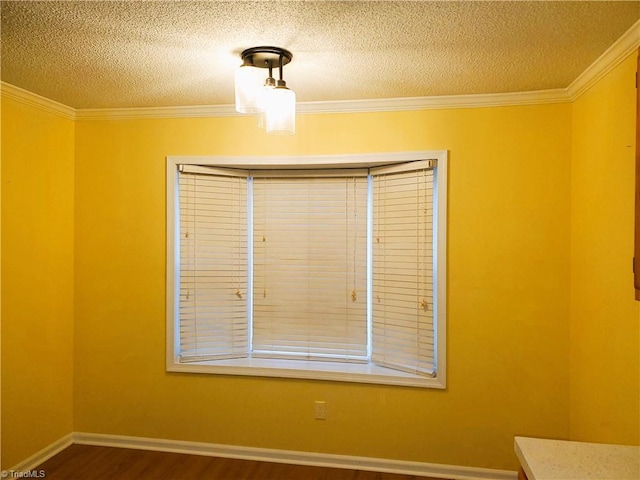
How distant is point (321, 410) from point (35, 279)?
1997 millimetres

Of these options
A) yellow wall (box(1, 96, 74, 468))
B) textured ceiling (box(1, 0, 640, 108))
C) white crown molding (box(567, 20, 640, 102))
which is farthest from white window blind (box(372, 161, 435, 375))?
yellow wall (box(1, 96, 74, 468))

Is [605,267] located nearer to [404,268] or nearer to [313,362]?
[404,268]

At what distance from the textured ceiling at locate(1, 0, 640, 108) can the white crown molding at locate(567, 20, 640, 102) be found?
4 centimetres

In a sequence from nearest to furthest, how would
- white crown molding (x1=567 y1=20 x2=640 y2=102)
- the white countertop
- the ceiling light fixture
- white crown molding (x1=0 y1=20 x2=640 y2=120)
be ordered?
1. the white countertop
2. white crown molding (x1=567 y1=20 x2=640 y2=102)
3. the ceiling light fixture
4. white crown molding (x1=0 y1=20 x2=640 y2=120)

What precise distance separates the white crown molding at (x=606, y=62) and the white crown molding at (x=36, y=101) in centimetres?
313

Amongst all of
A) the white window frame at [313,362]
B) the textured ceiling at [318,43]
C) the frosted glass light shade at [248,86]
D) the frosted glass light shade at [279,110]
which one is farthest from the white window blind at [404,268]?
the frosted glass light shade at [248,86]

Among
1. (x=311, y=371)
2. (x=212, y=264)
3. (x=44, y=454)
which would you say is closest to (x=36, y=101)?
(x=212, y=264)

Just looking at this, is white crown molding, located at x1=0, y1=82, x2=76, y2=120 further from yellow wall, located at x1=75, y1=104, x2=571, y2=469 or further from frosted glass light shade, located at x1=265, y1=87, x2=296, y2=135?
frosted glass light shade, located at x1=265, y1=87, x2=296, y2=135

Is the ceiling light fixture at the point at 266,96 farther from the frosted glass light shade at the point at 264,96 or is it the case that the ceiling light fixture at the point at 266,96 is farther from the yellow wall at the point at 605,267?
the yellow wall at the point at 605,267

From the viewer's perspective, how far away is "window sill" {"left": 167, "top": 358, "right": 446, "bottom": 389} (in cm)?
277

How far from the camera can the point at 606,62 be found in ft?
6.77

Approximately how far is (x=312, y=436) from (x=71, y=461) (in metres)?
1.57

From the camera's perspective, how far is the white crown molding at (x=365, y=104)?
2496 mm
